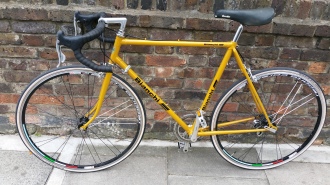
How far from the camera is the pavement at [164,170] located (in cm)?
261

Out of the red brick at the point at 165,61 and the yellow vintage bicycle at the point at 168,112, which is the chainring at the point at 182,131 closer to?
the yellow vintage bicycle at the point at 168,112

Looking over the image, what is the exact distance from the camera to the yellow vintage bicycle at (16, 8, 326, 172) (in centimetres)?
257

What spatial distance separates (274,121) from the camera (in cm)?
265

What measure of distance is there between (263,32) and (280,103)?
772mm

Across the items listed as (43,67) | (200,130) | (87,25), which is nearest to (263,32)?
(200,130)

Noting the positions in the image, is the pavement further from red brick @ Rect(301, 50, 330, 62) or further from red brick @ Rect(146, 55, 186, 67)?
red brick @ Rect(301, 50, 330, 62)

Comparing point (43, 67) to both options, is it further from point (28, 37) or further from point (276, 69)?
point (276, 69)

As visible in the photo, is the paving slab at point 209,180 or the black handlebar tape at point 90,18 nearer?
the black handlebar tape at point 90,18

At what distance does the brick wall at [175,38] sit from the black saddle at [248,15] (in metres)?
0.32

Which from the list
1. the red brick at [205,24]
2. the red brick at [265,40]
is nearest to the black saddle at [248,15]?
the red brick at [205,24]

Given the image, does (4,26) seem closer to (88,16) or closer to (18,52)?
(18,52)

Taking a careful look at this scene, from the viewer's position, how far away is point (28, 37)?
2588mm

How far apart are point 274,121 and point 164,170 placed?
3.50 feet

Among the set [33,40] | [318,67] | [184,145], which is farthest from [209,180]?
[33,40]
